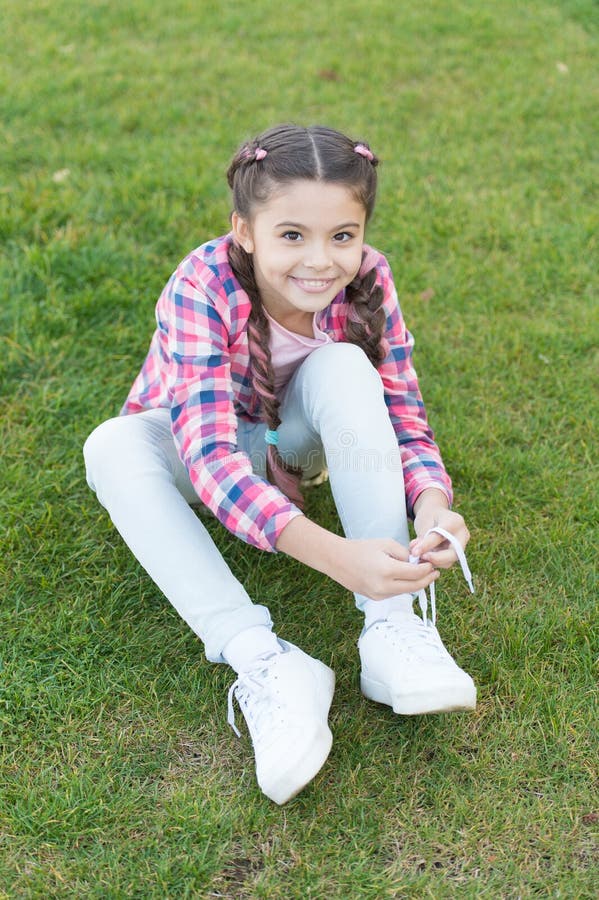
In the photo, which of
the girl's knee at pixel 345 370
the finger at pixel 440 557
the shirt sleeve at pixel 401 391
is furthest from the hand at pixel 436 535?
the girl's knee at pixel 345 370

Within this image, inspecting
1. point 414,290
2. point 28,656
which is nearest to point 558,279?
point 414,290

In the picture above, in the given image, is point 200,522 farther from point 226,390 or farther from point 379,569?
point 379,569

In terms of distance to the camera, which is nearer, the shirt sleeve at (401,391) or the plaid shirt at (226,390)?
the plaid shirt at (226,390)

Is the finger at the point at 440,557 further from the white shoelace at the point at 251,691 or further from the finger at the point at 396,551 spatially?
the white shoelace at the point at 251,691

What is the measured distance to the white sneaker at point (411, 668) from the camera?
1.79 metres

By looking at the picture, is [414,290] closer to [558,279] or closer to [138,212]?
[558,279]

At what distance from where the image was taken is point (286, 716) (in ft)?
5.81

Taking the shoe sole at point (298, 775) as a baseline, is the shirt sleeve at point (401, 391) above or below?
above

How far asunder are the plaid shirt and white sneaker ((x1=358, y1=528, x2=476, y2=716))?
276 millimetres

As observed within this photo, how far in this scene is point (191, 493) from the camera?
85.7 inches

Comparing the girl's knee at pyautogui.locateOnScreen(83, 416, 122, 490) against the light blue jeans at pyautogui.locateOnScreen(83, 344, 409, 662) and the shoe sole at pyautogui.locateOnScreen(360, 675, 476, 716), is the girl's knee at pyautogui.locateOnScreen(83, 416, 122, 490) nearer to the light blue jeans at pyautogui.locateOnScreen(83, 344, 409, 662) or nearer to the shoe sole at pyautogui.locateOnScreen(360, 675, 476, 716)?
the light blue jeans at pyautogui.locateOnScreen(83, 344, 409, 662)

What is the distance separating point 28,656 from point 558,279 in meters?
2.17

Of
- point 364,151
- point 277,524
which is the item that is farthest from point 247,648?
point 364,151

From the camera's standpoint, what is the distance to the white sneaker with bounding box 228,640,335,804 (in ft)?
5.61
